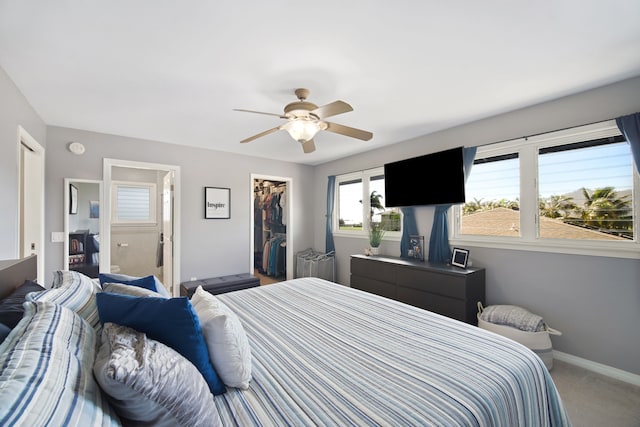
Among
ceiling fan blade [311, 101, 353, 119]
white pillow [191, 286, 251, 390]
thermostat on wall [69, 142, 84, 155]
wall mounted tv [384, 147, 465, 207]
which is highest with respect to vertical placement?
thermostat on wall [69, 142, 84, 155]

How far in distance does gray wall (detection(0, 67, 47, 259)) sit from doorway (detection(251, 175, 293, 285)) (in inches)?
122

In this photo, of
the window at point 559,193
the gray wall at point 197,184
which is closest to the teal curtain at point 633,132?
the window at point 559,193

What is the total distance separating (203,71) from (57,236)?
2.98m

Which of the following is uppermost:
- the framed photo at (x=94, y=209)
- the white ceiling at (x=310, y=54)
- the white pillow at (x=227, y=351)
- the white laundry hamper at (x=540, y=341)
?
the white ceiling at (x=310, y=54)

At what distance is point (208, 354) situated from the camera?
1.14 metres

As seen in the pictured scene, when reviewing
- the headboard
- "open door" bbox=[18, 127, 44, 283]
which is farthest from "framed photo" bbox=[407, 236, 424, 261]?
"open door" bbox=[18, 127, 44, 283]

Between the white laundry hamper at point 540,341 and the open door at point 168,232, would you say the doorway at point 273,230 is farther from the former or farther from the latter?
the white laundry hamper at point 540,341

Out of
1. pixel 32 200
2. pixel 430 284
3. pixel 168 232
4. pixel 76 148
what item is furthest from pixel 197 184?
pixel 430 284

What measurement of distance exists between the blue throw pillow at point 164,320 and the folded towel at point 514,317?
2884mm

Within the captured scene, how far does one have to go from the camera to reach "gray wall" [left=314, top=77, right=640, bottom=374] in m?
2.42

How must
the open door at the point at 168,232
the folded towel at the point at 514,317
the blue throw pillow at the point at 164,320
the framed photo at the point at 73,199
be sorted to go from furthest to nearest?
the open door at the point at 168,232 < the framed photo at the point at 73,199 < the folded towel at the point at 514,317 < the blue throw pillow at the point at 164,320

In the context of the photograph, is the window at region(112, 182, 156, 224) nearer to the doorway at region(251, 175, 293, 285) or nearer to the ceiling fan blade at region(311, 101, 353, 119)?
the doorway at region(251, 175, 293, 285)

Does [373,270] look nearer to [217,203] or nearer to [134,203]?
[217,203]

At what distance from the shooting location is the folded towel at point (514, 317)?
265 centimetres
